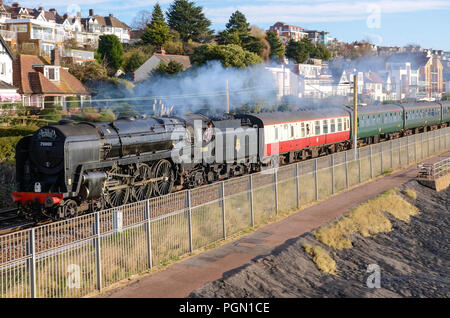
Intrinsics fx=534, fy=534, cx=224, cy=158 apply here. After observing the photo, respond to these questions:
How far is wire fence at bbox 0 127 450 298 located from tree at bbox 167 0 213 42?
70951 mm

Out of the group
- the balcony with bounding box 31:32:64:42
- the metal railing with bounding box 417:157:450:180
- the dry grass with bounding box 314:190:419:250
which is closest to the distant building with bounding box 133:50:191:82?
the balcony with bounding box 31:32:64:42

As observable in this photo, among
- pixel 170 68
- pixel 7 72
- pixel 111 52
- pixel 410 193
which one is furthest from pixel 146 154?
pixel 111 52

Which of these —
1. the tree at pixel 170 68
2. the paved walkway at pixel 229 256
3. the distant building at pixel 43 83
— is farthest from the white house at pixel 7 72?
the paved walkway at pixel 229 256

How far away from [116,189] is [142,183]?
143cm

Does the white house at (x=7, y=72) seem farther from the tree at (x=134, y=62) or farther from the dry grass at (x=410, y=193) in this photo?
the dry grass at (x=410, y=193)

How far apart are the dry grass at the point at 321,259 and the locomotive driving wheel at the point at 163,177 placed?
784 centimetres

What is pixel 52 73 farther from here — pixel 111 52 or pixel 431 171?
pixel 431 171

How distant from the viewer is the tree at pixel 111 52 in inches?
2926

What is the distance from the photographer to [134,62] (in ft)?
241

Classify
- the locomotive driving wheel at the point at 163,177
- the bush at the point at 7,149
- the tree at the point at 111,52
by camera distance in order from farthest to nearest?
the tree at the point at 111,52, the bush at the point at 7,149, the locomotive driving wheel at the point at 163,177

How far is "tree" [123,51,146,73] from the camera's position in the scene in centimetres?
7331

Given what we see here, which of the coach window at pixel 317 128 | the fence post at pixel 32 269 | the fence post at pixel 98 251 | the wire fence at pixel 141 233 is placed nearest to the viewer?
the fence post at pixel 32 269

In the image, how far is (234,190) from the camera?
17094 millimetres
